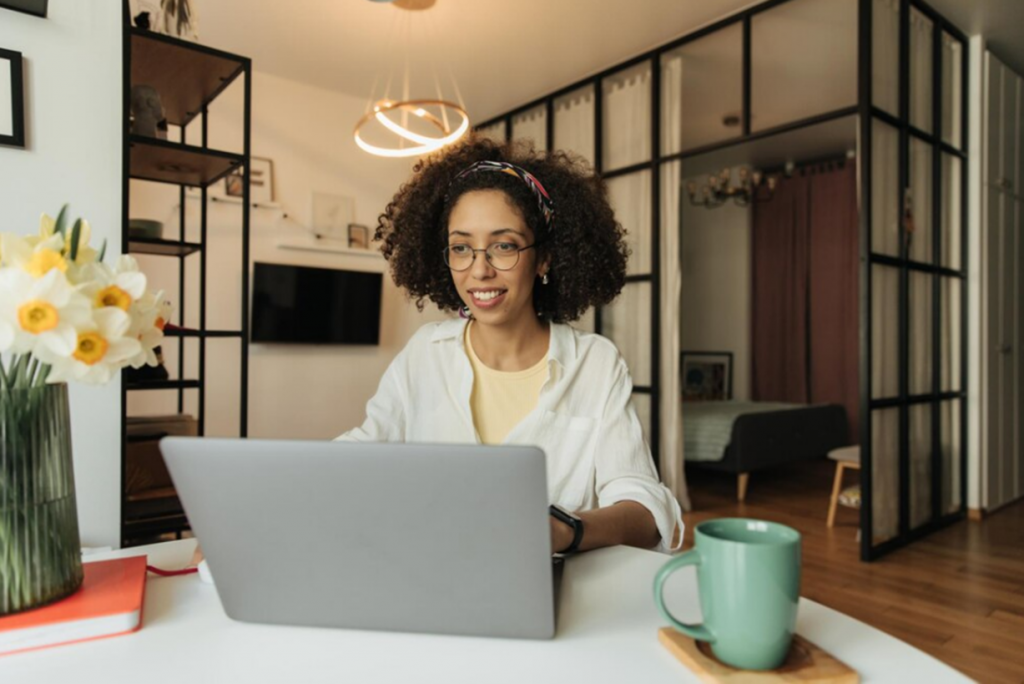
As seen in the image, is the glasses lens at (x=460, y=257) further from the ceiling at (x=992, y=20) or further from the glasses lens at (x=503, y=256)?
the ceiling at (x=992, y=20)

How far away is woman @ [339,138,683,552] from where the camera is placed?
121 cm

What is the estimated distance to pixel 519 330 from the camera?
4.51 ft

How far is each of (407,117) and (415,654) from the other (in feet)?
15.2

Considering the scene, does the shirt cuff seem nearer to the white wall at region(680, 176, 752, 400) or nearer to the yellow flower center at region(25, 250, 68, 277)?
the yellow flower center at region(25, 250, 68, 277)

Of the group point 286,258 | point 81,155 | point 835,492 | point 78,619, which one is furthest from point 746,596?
point 286,258

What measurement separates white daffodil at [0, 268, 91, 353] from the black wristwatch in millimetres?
574

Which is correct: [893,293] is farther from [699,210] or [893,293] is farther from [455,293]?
[699,210]

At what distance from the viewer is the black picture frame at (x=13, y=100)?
1.08 meters

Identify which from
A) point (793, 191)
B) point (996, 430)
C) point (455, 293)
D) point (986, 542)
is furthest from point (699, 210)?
point (455, 293)

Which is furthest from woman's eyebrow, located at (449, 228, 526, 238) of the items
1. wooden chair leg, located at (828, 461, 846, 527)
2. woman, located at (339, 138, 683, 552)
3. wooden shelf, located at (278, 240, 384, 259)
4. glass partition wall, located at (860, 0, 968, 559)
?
wooden shelf, located at (278, 240, 384, 259)

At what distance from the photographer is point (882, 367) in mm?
3232

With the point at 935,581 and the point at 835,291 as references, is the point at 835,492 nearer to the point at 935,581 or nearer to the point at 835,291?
the point at 935,581

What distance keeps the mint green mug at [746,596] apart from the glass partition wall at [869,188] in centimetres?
287

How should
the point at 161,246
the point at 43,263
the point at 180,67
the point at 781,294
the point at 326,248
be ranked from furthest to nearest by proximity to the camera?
the point at 781,294 → the point at 326,248 → the point at 161,246 → the point at 180,67 → the point at 43,263
